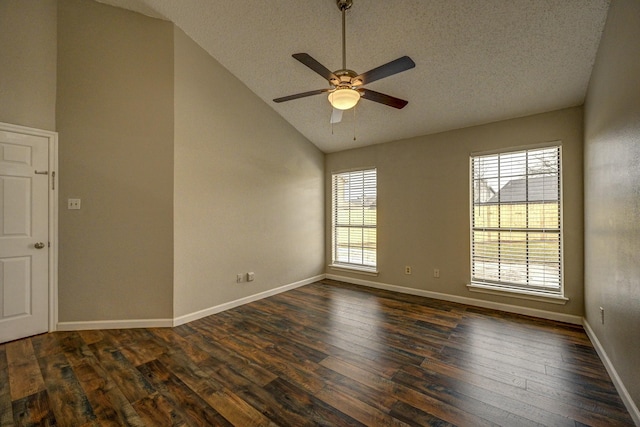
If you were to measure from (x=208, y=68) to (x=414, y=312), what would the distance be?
420 cm

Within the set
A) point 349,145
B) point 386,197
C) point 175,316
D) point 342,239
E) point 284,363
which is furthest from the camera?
point 342,239

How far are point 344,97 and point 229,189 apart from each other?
223 centimetres

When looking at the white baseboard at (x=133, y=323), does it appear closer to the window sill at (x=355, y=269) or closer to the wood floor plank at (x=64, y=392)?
the wood floor plank at (x=64, y=392)

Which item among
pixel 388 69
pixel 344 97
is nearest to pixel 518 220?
pixel 388 69

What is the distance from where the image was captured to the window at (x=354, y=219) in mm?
4988

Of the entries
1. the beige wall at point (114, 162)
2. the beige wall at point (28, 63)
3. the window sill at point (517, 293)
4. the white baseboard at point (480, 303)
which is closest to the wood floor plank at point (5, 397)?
the beige wall at point (114, 162)

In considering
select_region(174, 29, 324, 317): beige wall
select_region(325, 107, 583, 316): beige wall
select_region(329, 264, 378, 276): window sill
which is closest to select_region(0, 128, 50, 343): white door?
select_region(174, 29, 324, 317): beige wall

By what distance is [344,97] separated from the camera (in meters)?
2.21

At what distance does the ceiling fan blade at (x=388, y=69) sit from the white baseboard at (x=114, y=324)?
3290 millimetres

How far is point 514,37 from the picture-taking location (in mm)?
2508

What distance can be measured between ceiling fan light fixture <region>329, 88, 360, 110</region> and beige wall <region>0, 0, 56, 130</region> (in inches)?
122

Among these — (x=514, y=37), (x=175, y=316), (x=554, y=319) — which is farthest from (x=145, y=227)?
(x=554, y=319)

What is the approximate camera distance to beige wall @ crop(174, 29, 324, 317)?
3281mm

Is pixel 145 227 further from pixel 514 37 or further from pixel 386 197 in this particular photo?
pixel 514 37
